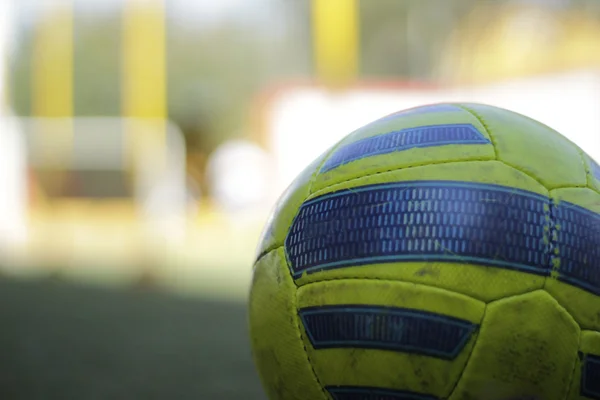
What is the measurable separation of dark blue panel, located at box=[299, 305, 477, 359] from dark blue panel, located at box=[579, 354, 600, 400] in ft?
0.73

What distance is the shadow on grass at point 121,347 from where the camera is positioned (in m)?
2.72

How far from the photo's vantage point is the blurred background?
346 centimetres

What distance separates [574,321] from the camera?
4.70 ft

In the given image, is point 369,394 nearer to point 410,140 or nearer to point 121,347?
point 410,140

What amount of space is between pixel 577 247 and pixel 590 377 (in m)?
0.23

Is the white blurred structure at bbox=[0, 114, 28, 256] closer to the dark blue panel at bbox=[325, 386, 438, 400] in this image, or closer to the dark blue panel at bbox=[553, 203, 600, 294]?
the dark blue panel at bbox=[325, 386, 438, 400]

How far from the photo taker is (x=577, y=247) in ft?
4.78

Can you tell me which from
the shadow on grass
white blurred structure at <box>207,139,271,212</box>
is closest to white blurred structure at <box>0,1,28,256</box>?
the shadow on grass

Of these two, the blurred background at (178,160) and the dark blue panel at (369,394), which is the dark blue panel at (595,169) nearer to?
the dark blue panel at (369,394)

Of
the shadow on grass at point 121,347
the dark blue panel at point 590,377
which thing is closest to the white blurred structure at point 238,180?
the shadow on grass at point 121,347

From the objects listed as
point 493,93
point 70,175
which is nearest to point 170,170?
point 70,175

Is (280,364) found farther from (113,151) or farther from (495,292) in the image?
(113,151)

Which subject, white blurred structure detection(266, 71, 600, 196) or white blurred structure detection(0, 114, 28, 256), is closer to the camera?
white blurred structure detection(266, 71, 600, 196)

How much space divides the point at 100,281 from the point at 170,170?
21.1ft
